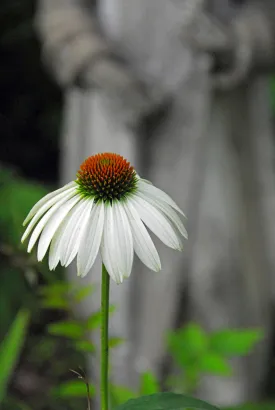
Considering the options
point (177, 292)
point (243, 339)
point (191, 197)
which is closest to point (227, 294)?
point (177, 292)

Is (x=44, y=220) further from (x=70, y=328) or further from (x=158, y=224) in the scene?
(x=70, y=328)

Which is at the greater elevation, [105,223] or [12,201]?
[12,201]

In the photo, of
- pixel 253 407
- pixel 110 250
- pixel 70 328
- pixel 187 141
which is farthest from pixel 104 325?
pixel 187 141

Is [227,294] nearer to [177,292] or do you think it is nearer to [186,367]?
[177,292]

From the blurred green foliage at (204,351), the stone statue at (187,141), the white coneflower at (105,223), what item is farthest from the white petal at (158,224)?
the stone statue at (187,141)

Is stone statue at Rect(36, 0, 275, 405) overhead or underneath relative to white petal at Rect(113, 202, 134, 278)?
overhead

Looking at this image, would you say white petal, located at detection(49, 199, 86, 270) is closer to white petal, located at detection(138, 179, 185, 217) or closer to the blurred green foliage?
white petal, located at detection(138, 179, 185, 217)

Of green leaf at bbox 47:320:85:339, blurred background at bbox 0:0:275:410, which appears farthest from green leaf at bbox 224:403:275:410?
green leaf at bbox 47:320:85:339
